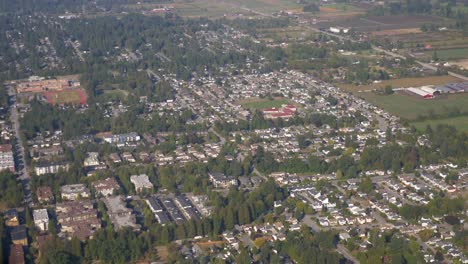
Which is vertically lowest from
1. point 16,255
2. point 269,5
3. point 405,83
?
point 269,5

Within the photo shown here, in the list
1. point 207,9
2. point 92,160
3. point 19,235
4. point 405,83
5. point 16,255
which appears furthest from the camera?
point 207,9

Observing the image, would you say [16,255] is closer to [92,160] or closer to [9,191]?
[9,191]

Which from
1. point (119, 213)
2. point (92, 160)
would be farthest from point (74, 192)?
point (92, 160)

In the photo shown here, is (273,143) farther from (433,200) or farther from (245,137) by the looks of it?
(433,200)

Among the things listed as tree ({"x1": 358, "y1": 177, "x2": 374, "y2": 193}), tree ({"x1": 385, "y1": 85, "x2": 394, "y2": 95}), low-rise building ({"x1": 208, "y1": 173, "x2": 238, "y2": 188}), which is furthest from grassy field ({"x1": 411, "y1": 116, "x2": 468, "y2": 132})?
low-rise building ({"x1": 208, "y1": 173, "x2": 238, "y2": 188})

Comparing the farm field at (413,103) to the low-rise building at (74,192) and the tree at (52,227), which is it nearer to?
the low-rise building at (74,192)

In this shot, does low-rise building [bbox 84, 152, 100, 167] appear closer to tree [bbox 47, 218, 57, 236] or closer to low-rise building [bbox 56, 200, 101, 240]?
low-rise building [bbox 56, 200, 101, 240]

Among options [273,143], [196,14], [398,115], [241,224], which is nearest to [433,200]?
[241,224]
